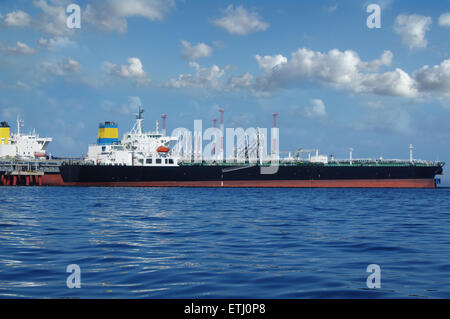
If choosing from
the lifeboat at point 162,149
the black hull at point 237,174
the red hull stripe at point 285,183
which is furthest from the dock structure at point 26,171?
the lifeboat at point 162,149

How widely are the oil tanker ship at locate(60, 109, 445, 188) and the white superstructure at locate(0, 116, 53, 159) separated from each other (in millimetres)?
14587

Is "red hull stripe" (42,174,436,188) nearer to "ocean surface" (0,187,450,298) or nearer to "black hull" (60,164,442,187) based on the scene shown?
"black hull" (60,164,442,187)

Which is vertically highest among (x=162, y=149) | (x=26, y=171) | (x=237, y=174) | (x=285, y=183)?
(x=162, y=149)

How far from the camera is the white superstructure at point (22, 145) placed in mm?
85438

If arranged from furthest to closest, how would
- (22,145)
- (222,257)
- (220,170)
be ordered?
(22,145) < (220,170) < (222,257)

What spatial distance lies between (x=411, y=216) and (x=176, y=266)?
20.0m

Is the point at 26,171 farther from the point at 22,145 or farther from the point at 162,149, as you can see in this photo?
the point at 162,149

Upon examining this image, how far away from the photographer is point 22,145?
8656 cm

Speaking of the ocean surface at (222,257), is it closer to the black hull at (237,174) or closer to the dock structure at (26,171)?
the black hull at (237,174)

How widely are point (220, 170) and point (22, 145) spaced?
148ft

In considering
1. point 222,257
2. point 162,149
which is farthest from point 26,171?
point 222,257

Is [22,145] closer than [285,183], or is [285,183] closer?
[285,183]
